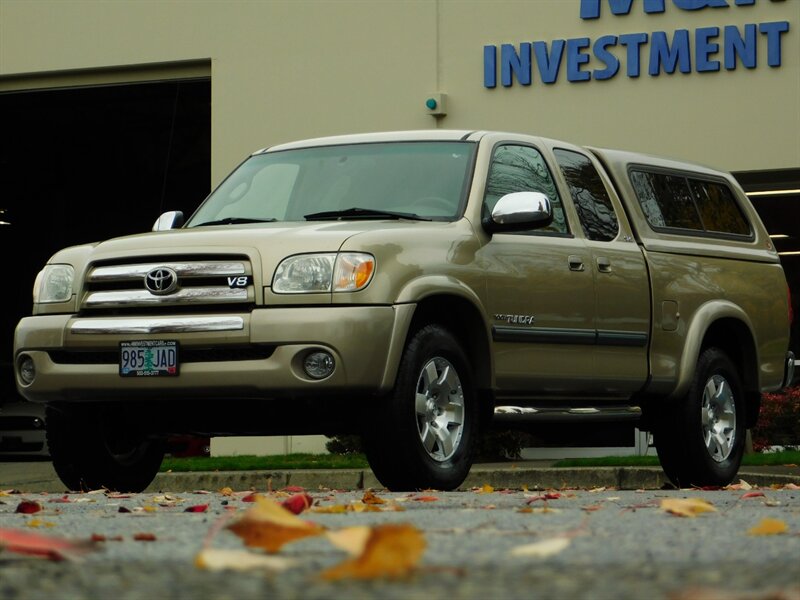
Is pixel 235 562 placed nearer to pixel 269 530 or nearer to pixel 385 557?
pixel 385 557

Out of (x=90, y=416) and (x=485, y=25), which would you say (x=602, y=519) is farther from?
(x=485, y=25)

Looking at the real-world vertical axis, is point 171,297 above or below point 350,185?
below

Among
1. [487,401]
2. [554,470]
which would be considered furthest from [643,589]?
[554,470]

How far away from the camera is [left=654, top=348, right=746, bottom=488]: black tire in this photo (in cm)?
921

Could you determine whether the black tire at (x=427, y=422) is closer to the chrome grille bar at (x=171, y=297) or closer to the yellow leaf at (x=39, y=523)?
the chrome grille bar at (x=171, y=297)

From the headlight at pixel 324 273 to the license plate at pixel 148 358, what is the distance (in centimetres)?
58

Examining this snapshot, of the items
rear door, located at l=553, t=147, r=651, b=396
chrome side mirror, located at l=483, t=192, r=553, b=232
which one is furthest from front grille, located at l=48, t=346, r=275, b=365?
rear door, located at l=553, t=147, r=651, b=396

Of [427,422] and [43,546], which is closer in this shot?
[43,546]

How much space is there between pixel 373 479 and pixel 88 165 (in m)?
16.1

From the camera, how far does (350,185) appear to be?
8391 mm

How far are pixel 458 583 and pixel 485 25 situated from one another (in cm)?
1401

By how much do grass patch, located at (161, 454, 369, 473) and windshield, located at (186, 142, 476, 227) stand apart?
15.3ft

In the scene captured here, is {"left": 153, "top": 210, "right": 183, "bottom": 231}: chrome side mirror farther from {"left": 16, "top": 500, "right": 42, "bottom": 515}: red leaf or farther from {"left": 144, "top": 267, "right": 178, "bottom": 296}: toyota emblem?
{"left": 16, "top": 500, "right": 42, "bottom": 515}: red leaf

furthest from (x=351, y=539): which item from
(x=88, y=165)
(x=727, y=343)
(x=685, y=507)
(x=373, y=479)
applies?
(x=88, y=165)
